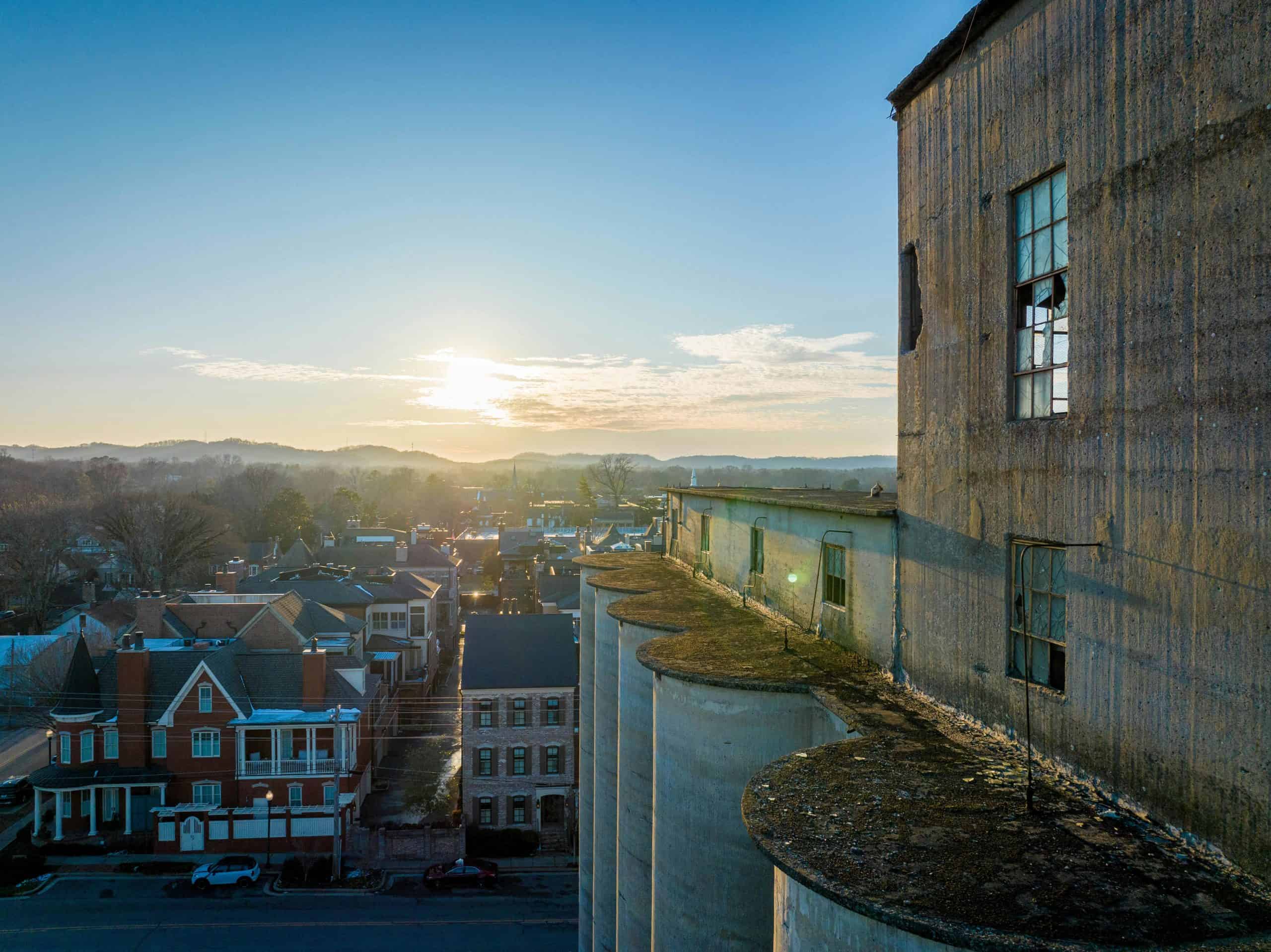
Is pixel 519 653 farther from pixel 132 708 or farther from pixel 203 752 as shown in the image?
pixel 132 708

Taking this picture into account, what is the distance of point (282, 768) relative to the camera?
30.0 m

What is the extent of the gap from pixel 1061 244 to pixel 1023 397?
5.08 feet

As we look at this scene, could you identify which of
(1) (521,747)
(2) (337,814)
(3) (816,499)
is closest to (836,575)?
(3) (816,499)

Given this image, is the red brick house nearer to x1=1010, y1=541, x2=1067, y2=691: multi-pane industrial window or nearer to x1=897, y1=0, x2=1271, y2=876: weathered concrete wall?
x1=1010, y1=541, x2=1067, y2=691: multi-pane industrial window

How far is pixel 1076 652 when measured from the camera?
685 centimetres

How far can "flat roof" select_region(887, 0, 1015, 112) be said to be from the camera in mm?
8120

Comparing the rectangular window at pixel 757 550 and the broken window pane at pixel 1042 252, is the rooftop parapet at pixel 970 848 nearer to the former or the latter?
the broken window pane at pixel 1042 252

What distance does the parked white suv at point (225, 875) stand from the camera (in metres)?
27.6

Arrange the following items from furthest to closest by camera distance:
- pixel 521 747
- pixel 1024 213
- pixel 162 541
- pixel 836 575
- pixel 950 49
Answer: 1. pixel 162 541
2. pixel 521 747
3. pixel 836 575
4. pixel 950 49
5. pixel 1024 213

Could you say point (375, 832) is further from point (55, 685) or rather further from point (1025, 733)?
point (1025, 733)

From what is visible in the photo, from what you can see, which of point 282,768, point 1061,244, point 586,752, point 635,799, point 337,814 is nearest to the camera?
point 1061,244

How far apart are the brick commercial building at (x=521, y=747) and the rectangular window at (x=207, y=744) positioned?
9903mm

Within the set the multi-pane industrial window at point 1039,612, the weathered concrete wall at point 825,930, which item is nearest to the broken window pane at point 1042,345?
the multi-pane industrial window at point 1039,612

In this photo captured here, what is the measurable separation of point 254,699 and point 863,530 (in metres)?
29.9
